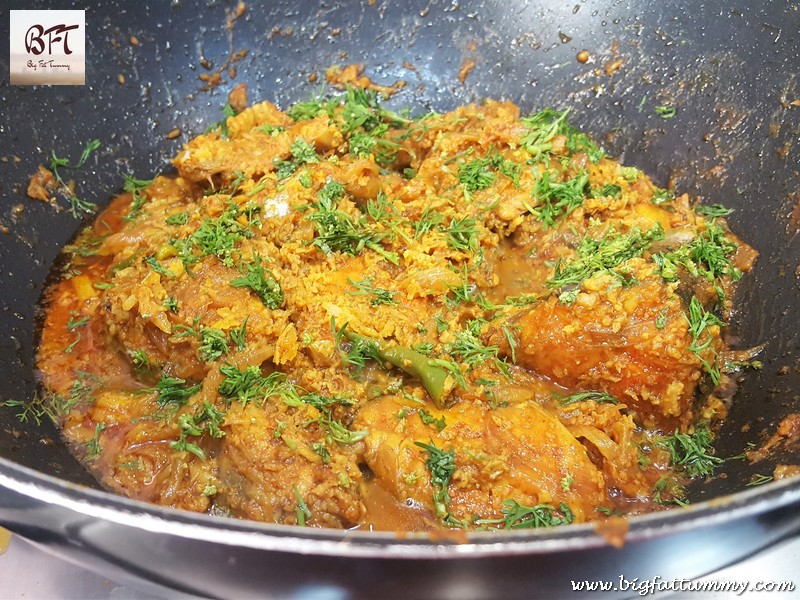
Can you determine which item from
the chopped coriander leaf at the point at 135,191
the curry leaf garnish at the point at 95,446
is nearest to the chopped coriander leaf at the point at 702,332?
the curry leaf garnish at the point at 95,446

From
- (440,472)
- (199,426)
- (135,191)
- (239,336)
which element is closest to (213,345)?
(239,336)

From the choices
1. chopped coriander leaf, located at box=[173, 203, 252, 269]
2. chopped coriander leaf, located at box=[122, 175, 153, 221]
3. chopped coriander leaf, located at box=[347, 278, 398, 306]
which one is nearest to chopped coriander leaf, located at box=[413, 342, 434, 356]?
chopped coriander leaf, located at box=[347, 278, 398, 306]

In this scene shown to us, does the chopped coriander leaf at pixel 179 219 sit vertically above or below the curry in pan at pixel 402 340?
above

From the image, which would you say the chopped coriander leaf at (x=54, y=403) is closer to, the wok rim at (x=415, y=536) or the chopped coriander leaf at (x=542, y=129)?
the wok rim at (x=415, y=536)

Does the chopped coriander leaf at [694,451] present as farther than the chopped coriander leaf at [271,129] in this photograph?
No

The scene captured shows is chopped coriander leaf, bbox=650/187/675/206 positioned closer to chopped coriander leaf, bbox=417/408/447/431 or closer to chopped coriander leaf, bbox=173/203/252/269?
chopped coriander leaf, bbox=417/408/447/431

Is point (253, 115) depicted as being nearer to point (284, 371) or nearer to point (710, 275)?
point (284, 371)
